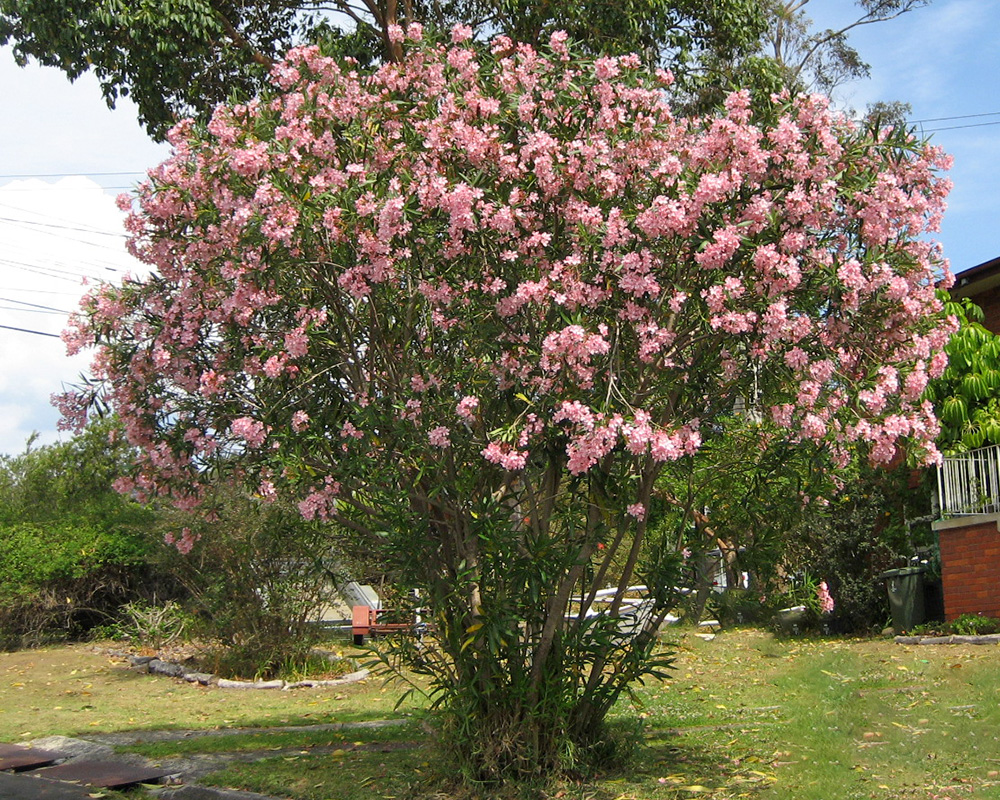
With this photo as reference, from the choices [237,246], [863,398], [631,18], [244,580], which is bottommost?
[244,580]

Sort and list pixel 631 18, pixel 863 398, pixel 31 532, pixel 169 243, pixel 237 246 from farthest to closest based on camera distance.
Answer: pixel 31 532, pixel 631 18, pixel 169 243, pixel 237 246, pixel 863 398

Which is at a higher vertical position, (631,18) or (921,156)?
(631,18)

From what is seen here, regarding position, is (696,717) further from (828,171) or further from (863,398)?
(828,171)

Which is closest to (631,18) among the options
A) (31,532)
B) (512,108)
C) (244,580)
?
(512,108)

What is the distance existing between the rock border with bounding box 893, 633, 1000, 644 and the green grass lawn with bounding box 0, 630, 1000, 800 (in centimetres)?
29

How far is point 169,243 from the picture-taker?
7.53 meters

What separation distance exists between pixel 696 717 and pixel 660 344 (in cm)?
531

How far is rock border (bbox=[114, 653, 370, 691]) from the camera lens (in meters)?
14.3

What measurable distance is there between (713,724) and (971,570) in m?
6.85

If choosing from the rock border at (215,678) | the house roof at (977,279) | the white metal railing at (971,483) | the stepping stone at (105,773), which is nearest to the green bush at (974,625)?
the white metal railing at (971,483)

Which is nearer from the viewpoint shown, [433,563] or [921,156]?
[921,156]

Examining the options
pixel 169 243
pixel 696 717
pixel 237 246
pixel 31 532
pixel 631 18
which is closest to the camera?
pixel 237 246

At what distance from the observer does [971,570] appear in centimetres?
1488

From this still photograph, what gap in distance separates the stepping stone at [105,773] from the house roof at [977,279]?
1401cm
